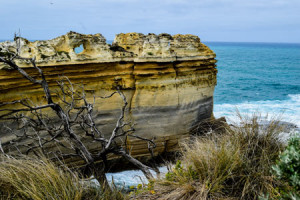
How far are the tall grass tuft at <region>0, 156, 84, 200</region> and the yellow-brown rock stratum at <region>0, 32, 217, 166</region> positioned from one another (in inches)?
118

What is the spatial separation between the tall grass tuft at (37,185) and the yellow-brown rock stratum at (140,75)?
2.99 meters

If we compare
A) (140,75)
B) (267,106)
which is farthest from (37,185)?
(267,106)

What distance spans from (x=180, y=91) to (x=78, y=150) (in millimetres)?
3892

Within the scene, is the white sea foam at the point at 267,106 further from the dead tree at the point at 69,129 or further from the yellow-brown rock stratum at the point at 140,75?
the dead tree at the point at 69,129

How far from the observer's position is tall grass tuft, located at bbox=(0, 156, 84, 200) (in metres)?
3.17

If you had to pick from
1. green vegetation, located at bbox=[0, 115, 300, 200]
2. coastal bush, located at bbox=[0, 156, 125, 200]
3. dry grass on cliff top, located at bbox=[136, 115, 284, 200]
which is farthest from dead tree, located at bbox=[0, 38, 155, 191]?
dry grass on cliff top, located at bbox=[136, 115, 284, 200]

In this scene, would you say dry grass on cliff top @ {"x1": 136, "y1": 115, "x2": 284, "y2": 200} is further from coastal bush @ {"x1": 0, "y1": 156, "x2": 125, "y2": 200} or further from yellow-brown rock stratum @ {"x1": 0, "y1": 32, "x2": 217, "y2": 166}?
yellow-brown rock stratum @ {"x1": 0, "y1": 32, "x2": 217, "y2": 166}

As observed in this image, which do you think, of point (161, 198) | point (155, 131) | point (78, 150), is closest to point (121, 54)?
point (155, 131)

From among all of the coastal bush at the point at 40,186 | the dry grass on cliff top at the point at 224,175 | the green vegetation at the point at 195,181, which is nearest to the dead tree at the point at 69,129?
→ the coastal bush at the point at 40,186

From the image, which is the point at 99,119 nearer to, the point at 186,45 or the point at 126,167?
the point at 126,167

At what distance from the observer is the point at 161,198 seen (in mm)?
3391

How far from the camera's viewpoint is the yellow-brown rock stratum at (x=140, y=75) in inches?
248

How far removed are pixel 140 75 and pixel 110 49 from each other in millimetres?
978

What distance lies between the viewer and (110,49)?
6.99 metres
